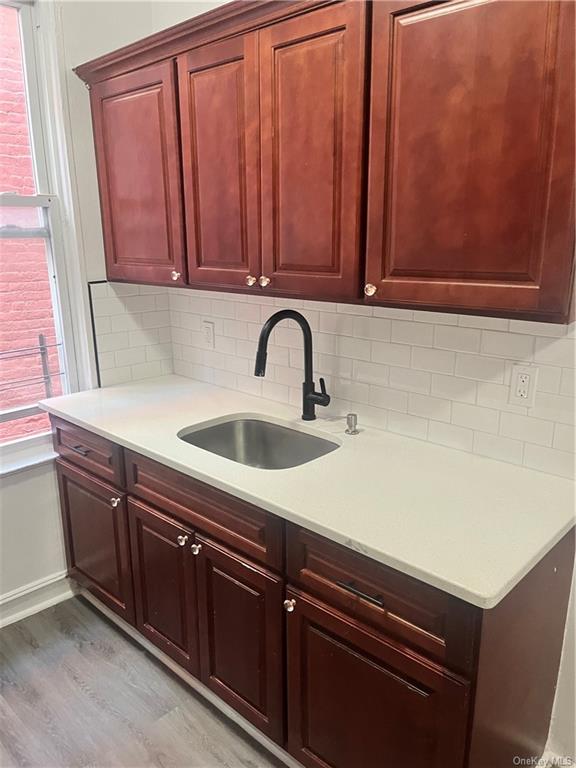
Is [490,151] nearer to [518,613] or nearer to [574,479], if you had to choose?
[574,479]

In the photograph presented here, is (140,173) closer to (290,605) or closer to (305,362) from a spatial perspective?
(305,362)

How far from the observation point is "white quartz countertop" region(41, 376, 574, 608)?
1.24 m

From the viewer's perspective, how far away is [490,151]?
128cm

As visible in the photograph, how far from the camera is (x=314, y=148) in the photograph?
1.60m

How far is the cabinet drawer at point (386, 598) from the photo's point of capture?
3.98 ft

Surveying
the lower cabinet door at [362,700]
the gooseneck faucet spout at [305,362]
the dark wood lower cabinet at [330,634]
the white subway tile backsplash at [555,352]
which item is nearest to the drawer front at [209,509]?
the dark wood lower cabinet at [330,634]

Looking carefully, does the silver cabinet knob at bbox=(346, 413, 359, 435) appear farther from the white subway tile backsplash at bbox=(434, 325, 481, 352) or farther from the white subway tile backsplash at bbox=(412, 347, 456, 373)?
the white subway tile backsplash at bbox=(434, 325, 481, 352)

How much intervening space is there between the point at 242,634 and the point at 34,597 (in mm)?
1284

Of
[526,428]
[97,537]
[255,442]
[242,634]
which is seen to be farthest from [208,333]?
[526,428]

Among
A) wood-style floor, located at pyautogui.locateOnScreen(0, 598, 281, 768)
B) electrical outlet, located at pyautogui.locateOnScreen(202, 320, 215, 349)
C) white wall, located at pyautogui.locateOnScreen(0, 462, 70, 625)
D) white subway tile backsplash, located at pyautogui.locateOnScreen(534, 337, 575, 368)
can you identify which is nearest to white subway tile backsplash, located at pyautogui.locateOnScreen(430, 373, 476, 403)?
white subway tile backsplash, located at pyautogui.locateOnScreen(534, 337, 575, 368)

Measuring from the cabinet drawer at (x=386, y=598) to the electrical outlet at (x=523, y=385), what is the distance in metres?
0.67

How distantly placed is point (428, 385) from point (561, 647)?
2.81 feet

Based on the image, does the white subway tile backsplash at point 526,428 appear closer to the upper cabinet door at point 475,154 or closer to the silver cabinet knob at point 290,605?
the upper cabinet door at point 475,154

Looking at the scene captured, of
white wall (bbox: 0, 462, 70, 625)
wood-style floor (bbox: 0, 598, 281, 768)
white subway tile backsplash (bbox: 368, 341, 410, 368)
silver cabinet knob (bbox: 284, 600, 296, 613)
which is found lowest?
wood-style floor (bbox: 0, 598, 281, 768)
